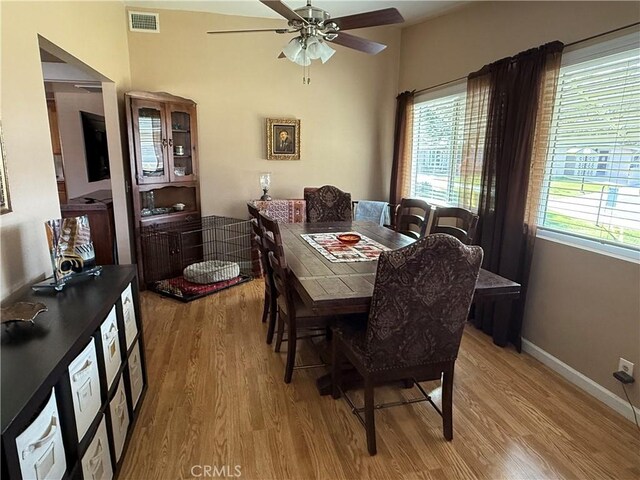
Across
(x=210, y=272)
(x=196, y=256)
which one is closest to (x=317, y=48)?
(x=210, y=272)

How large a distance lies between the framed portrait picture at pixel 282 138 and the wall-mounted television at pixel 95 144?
6.88ft

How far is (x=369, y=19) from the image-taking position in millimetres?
2201

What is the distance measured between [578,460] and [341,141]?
3789 millimetres

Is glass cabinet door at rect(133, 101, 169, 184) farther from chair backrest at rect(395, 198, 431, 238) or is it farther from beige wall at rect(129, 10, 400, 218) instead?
chair backrest at rect(395, 198, 431, 238)

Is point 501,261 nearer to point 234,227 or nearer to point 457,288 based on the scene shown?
point 457,288

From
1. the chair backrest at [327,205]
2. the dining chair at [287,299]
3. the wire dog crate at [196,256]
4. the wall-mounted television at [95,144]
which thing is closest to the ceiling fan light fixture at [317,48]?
the dining chair at [287,299]

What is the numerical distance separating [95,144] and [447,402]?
492 centimetres

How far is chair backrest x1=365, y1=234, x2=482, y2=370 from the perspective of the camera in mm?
1471

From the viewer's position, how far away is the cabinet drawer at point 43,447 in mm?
937

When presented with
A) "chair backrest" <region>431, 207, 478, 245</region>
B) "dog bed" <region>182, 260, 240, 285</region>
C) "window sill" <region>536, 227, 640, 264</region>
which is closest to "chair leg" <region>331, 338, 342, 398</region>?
"chair backrest" <region>431, 207, 478, 245</region>

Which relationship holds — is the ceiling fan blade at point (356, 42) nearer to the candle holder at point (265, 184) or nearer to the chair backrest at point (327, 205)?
the chair backrest at point (327, 205)

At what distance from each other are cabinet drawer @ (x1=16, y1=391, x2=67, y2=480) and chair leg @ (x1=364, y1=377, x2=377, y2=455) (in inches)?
45.5

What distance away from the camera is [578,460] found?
176 cm

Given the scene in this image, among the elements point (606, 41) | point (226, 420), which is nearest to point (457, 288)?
point (226, 420)
